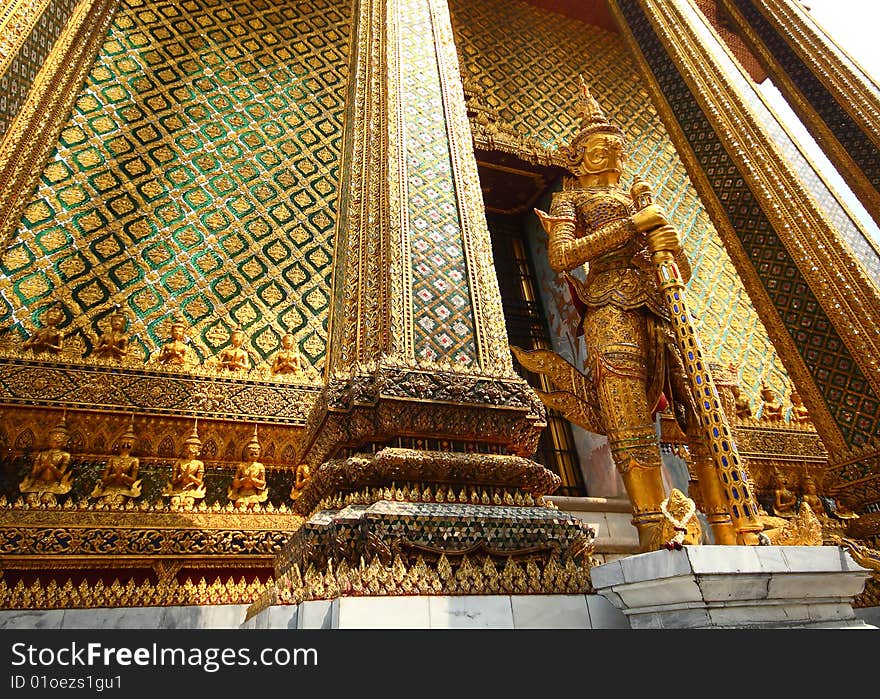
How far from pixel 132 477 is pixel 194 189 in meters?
2.12

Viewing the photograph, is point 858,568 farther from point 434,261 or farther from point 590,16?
point 590,16

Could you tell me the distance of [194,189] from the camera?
3961 millimetres

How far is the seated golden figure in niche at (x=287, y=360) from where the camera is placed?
132 inches

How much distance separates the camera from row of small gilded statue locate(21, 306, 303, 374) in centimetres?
296

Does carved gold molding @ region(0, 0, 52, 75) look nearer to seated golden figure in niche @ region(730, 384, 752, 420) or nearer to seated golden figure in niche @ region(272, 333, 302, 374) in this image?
seated golden figure in niche @ region(272, 333, 302, 374)

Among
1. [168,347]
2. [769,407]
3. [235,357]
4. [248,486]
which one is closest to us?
[248,486]

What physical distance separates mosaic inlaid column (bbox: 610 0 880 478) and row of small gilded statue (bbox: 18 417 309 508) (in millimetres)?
2841

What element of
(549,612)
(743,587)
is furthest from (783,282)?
(549,612)

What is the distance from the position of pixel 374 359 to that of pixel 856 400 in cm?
262

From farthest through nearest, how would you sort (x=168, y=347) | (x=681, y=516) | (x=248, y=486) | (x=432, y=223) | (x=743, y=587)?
(x=168, y=347), (x=248, y=486), (x=432, y=223), (x=681, y=516), (x=743, y=587)

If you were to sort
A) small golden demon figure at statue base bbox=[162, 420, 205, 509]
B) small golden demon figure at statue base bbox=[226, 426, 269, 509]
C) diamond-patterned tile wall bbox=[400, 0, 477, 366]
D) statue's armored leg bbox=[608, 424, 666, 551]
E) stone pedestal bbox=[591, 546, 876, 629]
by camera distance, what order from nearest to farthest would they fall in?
1. stone pedestal bbox=[591, 546, 876, 629]
2. diamond-patterned tile wall bbox=[400, 0, 477, 366]
3. statue's armored leg bbox=[608, 424, 666, 551]
4. small golden demon figure at statue base bbox=[162, 420, 205, 509]
5. small golden demon figure at statue base bbox=[226, 426, 269, 509]

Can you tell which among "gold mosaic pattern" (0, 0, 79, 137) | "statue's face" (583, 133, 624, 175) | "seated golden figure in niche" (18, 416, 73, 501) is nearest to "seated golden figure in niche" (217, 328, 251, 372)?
"seated golden figure in niche" (18, 416, 73, 501)

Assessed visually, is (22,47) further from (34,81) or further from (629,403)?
(629,403)

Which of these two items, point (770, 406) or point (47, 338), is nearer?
point (47, 338)
